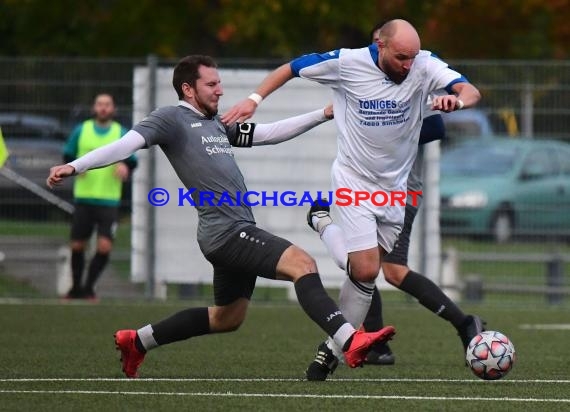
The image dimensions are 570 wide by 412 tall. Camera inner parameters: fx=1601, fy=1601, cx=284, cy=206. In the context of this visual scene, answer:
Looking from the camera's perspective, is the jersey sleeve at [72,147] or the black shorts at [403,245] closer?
the black shorts at [403,245]

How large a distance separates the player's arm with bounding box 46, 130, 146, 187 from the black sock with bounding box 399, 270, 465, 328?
8.58 feet

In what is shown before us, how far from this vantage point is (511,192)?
18.0m

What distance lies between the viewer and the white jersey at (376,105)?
30.9ft

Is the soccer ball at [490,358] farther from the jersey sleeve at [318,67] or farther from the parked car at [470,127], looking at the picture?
the parked car at [470,127]

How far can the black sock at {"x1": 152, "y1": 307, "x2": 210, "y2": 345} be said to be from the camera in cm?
947

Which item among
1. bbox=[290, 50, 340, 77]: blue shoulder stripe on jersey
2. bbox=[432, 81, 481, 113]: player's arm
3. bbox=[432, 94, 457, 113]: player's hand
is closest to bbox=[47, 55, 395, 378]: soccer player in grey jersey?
bbox=[290, 50, 340, 77]: blue shoulder stripe on jersey

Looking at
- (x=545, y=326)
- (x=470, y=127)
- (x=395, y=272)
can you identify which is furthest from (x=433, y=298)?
(x=470, y=127)

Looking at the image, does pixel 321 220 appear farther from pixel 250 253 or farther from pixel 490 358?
pixel 490 358

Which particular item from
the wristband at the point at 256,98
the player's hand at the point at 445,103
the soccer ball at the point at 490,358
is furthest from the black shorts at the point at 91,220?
the player's hand at the point at 445,103

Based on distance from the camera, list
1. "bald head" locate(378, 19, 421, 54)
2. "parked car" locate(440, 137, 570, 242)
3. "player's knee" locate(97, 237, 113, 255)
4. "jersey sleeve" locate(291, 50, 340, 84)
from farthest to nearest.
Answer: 1. "parked car" locate(440, 137, 570, 242)
2. "player's knee" locate(97, 237, 113, 255)
3. "jersey sleeve" locate(291, 50, 340, 84)
4. "bald head" locate(378, 19, 421, 54)

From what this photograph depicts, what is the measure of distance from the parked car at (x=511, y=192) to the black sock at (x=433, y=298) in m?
6.94

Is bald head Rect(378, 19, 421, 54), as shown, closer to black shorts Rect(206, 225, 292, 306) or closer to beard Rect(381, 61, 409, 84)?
beard Rect(381, 61, 409, 84)

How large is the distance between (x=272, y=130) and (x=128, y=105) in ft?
26.9

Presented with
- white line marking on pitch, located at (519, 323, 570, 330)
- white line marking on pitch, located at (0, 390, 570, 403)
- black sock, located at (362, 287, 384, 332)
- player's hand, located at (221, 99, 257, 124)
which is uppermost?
player's hand, located at (221, 99, 257, 124)
